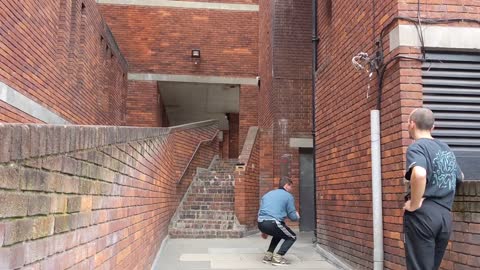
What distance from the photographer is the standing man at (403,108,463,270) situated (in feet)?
11.4

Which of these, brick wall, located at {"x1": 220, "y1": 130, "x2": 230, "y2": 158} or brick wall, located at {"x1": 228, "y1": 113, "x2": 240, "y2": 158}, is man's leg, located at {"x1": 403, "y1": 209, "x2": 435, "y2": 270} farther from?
brick wall, located at {"x1": 220, "y1": 130, "x2": 230, "y2": 158}

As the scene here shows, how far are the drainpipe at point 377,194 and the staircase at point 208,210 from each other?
5.53 metres

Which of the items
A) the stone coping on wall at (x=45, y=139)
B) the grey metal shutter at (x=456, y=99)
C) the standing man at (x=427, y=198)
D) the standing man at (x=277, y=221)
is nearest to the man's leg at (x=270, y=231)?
the standing man at (x=277, y=221)

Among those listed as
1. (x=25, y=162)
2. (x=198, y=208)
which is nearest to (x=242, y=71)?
(x=198, y=208)

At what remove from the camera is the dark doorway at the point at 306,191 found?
12.4 meters

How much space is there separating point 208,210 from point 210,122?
16.0ft

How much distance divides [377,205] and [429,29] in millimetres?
1989

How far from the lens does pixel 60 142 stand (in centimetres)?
240

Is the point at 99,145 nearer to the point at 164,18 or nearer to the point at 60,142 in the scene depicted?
the point at 60,142

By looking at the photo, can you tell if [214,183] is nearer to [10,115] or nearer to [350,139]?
[350,139]

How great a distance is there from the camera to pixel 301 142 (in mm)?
12250

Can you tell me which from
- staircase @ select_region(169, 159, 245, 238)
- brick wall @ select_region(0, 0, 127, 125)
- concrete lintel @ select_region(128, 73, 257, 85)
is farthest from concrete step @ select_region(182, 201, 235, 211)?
concrete lintel @ select_region(128, 73, 257, 85)

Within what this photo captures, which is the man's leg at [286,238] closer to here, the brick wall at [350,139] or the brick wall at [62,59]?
the brick wall at [350,139]

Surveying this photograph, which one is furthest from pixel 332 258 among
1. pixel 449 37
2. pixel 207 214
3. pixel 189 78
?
pixel 189 78
